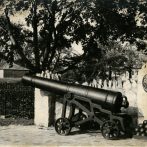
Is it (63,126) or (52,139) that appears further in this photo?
(63,126)

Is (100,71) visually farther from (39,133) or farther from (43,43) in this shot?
(39,133)

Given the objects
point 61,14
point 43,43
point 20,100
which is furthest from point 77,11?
point 20,100


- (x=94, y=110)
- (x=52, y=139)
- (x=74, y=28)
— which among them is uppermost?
(x=74, y=28)

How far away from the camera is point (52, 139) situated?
10648 millimetres

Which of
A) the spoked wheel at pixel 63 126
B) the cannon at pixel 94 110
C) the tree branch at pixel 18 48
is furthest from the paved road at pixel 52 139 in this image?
the tree branch at pixel 18 48

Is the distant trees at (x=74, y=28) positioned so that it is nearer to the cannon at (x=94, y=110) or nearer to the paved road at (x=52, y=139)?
the cannon at (x=94, y=110)

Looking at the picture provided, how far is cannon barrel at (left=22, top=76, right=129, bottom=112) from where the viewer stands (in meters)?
10.6

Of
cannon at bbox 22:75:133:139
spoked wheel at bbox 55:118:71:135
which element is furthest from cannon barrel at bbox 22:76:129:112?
spoked wheel at bbox 55:118:71:135

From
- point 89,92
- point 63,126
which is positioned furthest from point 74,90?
point 63,126

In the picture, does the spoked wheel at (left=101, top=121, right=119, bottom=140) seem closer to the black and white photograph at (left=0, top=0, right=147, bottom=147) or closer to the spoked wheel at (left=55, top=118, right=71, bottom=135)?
the black and white photograph at (left=0, top=0, right=147, bottom=147)

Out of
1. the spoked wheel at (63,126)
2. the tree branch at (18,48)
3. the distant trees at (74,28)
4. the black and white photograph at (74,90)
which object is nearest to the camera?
the black and white photograph at (74,90)

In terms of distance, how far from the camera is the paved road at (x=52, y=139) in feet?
33.0

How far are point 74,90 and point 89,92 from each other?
0.54m

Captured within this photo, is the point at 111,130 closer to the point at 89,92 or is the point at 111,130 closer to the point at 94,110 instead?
the point at 94,110
